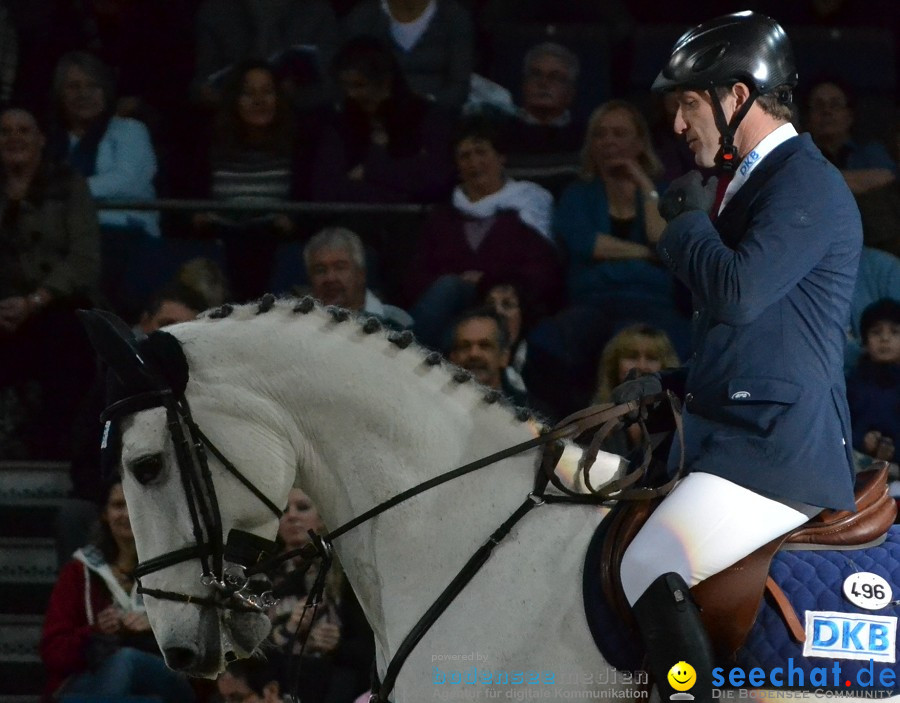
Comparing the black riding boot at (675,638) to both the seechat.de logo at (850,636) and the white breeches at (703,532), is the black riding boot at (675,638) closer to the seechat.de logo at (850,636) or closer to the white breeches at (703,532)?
the white breeches at (703,532)

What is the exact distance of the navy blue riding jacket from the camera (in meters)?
2.59

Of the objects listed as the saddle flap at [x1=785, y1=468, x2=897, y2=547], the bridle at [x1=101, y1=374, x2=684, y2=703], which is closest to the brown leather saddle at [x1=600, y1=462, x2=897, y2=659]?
the saddle flap at [x1=785, y1=468, x2=897, y2=547]

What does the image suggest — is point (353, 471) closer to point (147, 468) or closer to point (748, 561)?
point (147, 468)

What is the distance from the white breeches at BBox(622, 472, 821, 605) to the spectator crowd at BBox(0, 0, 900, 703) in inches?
87.0

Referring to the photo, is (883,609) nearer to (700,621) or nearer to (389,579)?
(700,621)

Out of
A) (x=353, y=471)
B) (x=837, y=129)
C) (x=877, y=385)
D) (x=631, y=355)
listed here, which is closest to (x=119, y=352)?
(x=353, y=471)

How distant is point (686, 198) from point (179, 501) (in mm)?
1220

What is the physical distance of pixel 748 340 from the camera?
8.75ft

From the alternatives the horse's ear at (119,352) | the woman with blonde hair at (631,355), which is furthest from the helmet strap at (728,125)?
the woman with blonde hair at (631,355)

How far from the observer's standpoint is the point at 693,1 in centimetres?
697

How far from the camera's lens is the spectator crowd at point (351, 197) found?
199 inches

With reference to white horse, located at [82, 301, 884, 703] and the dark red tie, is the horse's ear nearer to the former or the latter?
white horse, located at [82, 301, 884, 703]

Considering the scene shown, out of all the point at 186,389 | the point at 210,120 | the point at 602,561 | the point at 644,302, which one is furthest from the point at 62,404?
the point at 602,561

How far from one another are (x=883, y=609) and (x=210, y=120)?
4.67m
